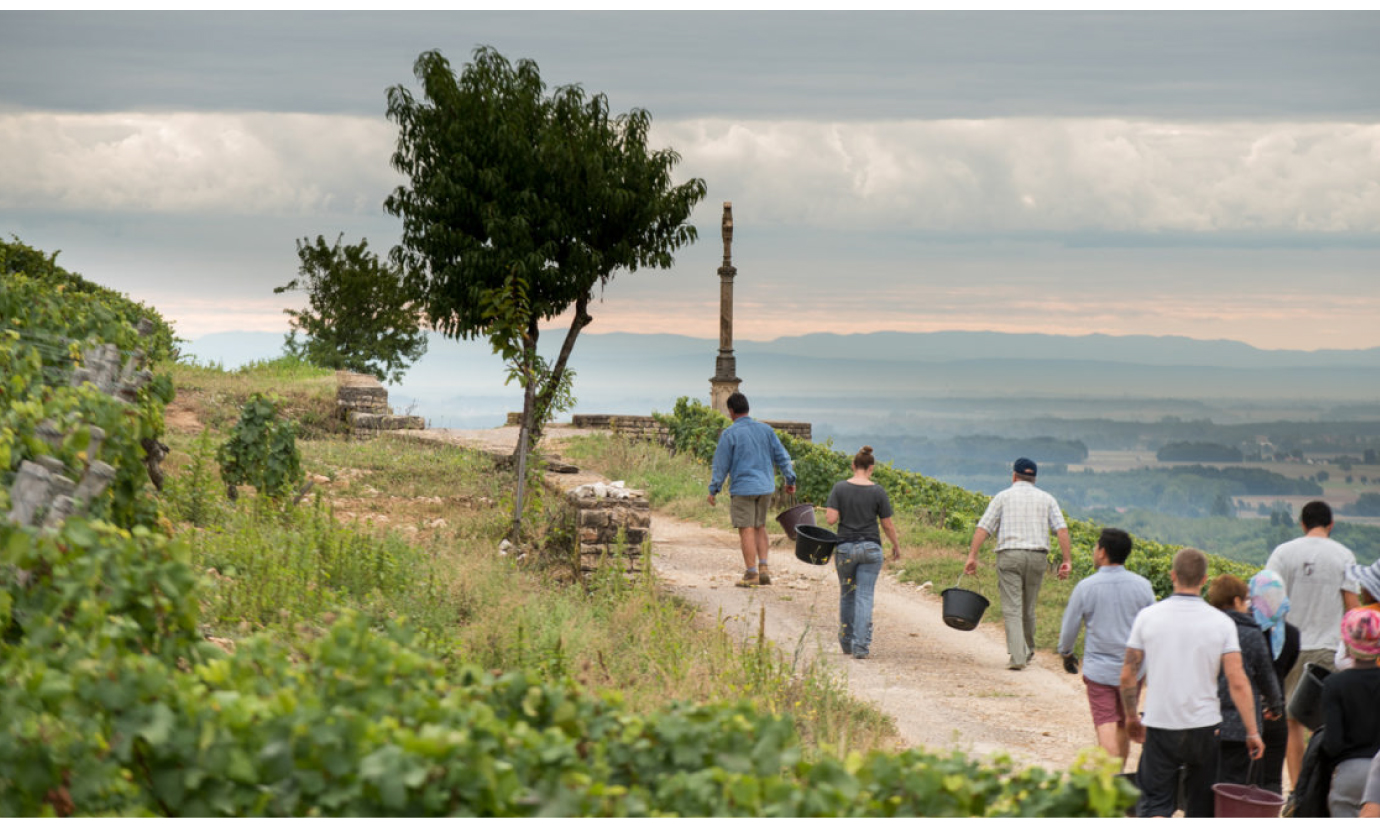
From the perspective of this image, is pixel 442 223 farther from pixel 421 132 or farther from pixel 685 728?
pixel 685 728

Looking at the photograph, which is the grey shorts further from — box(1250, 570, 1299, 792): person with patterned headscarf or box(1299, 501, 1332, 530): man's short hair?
box(1299, 501, 1332, 530): man's short hair

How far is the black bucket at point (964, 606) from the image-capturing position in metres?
9.33

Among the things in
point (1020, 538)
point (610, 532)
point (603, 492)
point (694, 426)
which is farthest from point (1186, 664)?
point (694, 426)

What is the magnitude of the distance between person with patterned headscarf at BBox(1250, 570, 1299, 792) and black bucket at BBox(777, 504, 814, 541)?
5.20 metres

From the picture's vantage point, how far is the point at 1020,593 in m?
9.27

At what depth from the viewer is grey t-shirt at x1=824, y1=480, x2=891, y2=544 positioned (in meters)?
9.55

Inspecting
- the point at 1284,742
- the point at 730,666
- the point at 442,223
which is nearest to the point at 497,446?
the point at 442,223

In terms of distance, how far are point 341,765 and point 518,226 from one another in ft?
50.3

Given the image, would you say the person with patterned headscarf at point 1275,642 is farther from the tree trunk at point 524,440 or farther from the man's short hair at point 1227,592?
the tree trunk at point 524,440

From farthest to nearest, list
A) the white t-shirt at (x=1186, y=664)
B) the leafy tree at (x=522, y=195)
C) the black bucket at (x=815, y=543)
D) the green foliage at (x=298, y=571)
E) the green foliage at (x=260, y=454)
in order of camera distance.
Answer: the leafy tree at (x=522, y=195)
the green foliage at (x=260, y=454)
the black bucket at (x=815, y=543)
the green foliage at (x=298, y=571)
the white t-shirt at (x=1186, y=664)

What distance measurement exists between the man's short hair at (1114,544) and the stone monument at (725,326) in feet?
53.8

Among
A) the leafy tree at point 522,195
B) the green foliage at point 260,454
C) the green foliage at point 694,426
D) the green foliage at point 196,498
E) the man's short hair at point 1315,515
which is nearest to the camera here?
the man's short hair at point 1315,515

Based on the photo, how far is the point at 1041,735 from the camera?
7.76 metres

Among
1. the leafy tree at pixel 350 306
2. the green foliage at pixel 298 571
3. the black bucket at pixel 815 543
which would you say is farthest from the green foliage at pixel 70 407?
the leafy tree at pixel 350 306
